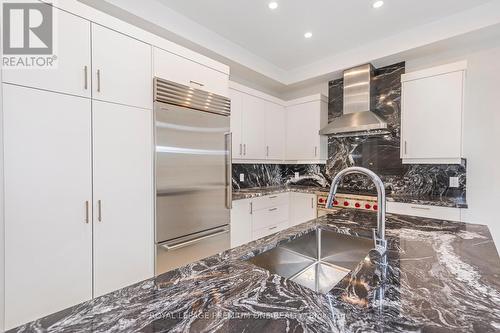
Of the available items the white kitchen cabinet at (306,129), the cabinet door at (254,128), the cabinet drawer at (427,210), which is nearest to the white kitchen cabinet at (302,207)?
the white kitchen cabinet at (306,129)

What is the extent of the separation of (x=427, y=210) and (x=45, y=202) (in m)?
3.25

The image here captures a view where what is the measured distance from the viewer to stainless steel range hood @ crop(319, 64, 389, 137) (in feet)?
9.96

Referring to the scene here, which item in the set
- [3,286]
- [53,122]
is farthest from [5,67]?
[3,286]

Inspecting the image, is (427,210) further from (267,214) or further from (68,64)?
(68,64)

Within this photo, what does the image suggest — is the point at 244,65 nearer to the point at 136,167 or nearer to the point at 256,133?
the point at 256,133

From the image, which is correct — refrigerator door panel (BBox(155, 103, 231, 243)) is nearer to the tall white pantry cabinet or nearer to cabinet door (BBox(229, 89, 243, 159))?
the tall white pantry cabinet

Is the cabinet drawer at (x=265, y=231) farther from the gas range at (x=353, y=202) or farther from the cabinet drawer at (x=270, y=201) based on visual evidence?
the gas range at (x=353, y=202)

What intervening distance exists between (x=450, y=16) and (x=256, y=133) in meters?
2.50

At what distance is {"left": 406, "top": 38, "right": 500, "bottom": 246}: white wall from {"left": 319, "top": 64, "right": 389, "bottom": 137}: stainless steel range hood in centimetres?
88

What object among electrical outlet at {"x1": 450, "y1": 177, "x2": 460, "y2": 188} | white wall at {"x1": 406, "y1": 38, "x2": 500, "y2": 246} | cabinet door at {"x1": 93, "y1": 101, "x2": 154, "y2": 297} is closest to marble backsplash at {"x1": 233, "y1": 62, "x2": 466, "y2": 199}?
electrical outlet at {"x1": 450, "y1": 177, "x2": 460, "y2": 188}

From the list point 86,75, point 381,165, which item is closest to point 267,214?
point 381,165

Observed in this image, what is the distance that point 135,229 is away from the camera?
5.75 ft

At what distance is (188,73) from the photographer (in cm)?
212

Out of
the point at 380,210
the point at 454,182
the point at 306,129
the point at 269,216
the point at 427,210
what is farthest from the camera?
the point at 306,129
